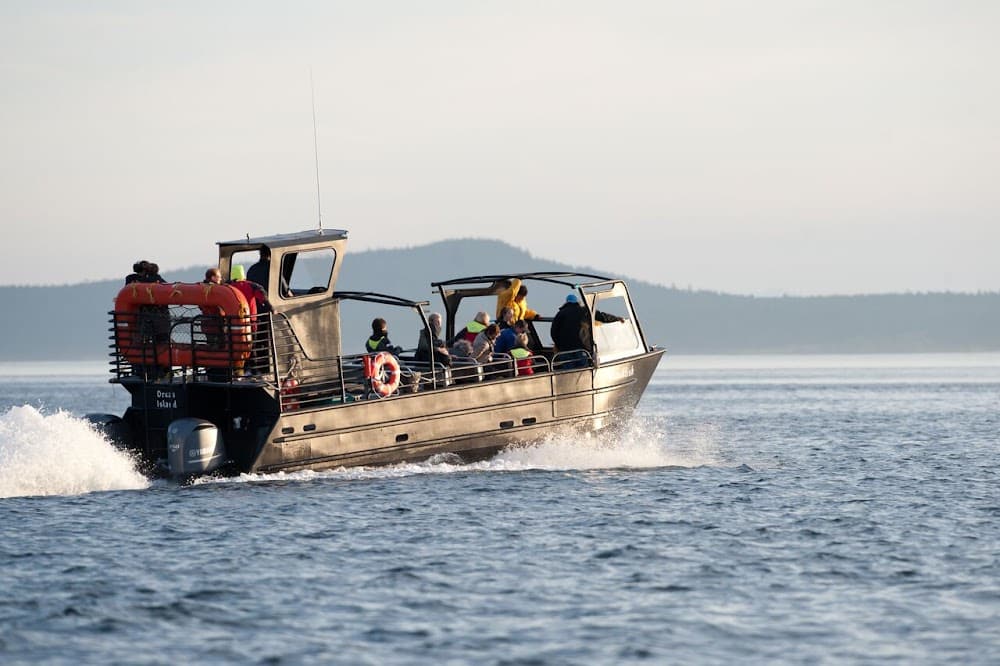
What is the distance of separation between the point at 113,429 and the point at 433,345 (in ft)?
17.4

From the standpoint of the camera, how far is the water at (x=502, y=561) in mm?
12391

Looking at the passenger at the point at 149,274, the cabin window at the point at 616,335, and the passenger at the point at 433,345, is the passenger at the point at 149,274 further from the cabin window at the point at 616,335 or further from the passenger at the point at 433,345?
the cabin window at the point at 616,335

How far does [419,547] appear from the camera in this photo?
1695 centimetres

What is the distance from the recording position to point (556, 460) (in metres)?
24.9

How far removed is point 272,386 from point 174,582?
6.10 m

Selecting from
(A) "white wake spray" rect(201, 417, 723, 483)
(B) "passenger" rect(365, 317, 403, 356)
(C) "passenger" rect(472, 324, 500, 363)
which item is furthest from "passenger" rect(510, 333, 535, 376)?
(B) "passenger" rect(365, 317, 403, 356)

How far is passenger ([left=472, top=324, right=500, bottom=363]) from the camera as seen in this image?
2427 centimetres

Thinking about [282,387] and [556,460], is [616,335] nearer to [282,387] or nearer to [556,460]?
[556,460]

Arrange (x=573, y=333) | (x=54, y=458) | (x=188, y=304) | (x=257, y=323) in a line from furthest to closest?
(x=573, y=333)
(x=188, y=304)
(x=257, y=323)
(x=54, y=458)

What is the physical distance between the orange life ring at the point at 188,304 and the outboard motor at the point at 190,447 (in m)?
1.00

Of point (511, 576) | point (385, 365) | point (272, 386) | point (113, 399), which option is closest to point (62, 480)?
point (272, 386)

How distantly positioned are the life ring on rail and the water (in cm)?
140

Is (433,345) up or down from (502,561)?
up

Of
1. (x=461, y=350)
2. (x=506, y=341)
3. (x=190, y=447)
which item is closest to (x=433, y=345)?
(x=461, y=350)
